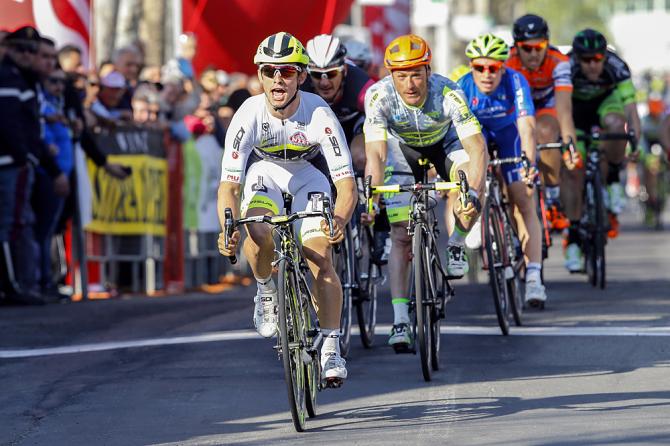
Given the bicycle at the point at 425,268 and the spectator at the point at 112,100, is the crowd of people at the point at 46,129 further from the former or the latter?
the bicycle at the point at 425,268

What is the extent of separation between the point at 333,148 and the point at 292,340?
1151 mm

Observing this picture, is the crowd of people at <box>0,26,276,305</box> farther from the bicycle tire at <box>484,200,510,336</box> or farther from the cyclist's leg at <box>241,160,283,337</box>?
the cyclist's leg at <box>241,160,283,337</box>

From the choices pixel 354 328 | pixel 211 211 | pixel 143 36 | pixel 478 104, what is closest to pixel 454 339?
pixel 354 328

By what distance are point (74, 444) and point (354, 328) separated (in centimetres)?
485

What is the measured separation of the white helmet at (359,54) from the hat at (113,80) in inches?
157

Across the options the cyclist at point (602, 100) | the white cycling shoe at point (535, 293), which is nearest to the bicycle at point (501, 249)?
the white cycling shoe at point (535, 293)

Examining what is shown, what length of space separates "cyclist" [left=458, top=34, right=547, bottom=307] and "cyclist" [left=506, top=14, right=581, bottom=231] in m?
1.09

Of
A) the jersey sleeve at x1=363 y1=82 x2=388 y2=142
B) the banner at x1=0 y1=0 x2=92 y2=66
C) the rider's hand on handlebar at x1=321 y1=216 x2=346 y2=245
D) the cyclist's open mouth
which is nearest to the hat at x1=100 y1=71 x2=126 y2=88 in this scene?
the banner at x1=0 y1=0 x2=92 y2=66

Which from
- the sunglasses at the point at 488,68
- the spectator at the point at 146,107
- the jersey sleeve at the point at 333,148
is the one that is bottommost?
the jersey sleeve at the point at 333,148

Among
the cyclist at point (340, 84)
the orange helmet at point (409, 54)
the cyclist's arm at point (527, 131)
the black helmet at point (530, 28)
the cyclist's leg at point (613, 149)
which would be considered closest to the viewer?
the orange helmet at point (409, 54)

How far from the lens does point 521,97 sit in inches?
523

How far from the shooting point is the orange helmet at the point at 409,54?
10.9 metres

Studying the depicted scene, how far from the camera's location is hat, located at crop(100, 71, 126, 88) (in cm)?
1736

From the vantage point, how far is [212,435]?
347 inches
